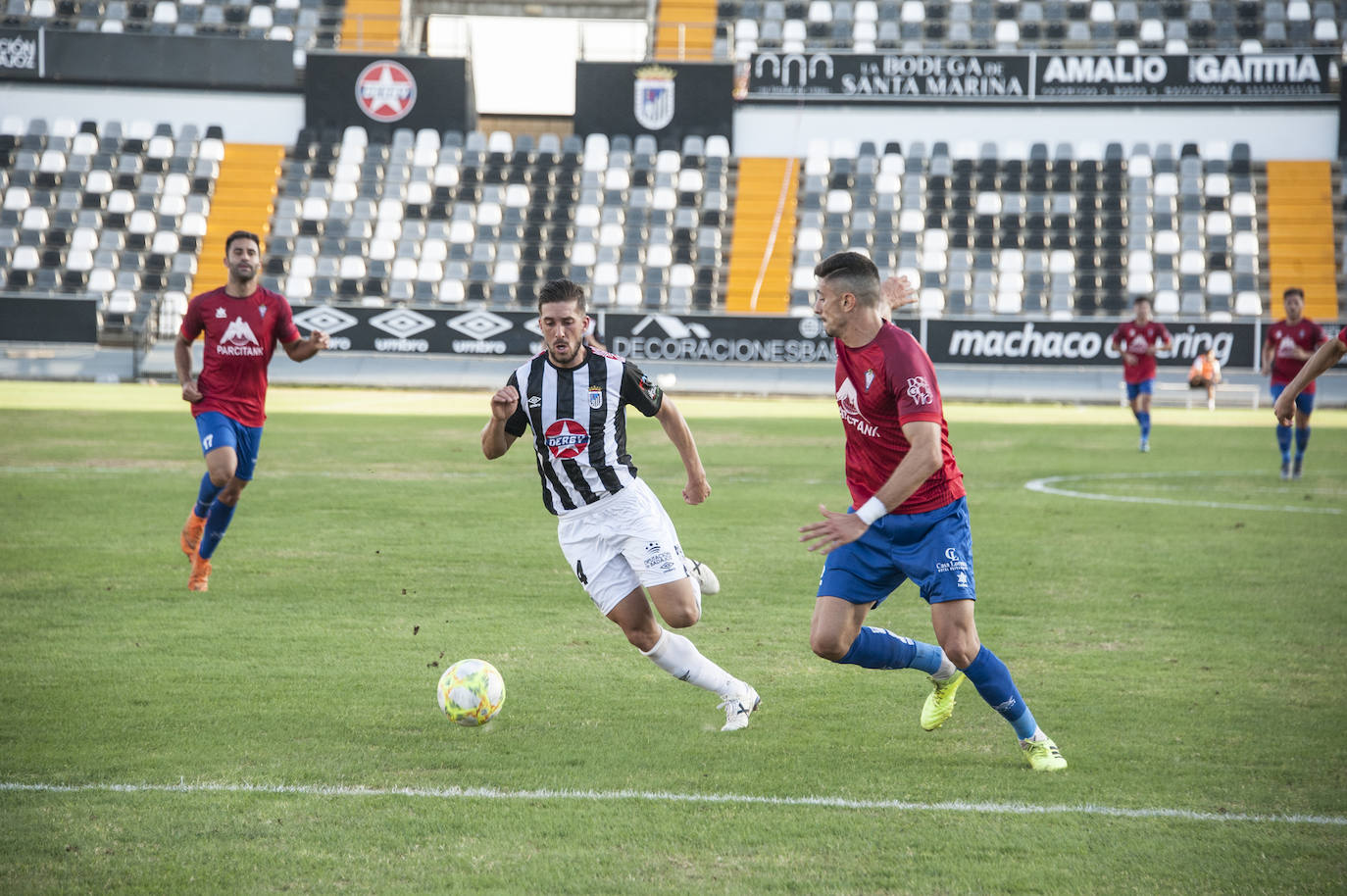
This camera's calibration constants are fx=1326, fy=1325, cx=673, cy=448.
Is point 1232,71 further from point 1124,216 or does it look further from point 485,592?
point 485,592

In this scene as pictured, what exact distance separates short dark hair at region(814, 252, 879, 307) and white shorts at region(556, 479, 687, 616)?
145 centimetres

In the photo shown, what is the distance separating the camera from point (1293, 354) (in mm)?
A: 15969

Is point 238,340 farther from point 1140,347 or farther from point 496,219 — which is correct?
point 496,219

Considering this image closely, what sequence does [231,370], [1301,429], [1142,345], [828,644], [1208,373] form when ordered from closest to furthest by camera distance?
[828,644], [231,370], [1301,429], [1142,345], [1208,373]

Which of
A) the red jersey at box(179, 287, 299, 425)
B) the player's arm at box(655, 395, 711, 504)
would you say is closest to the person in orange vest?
the red jersey at box(179, 287, 299, 425)

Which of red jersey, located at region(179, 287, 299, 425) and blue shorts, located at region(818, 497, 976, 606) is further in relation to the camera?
red jersey, located at region(179, 287, 299, 425)

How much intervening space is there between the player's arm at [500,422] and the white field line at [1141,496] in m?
9.06

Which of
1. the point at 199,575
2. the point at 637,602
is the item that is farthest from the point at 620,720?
the point at 199,575

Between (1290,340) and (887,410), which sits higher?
(1290,340)

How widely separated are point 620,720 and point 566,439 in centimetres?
127

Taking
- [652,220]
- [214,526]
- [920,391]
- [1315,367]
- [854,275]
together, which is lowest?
[214,526]

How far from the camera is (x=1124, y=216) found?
35531mm

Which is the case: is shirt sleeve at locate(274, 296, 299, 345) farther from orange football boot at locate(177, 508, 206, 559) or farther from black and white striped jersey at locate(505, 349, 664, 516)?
black and white striped jersey at locate(505, 349, 664, 516)

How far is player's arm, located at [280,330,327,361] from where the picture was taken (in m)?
8.91
